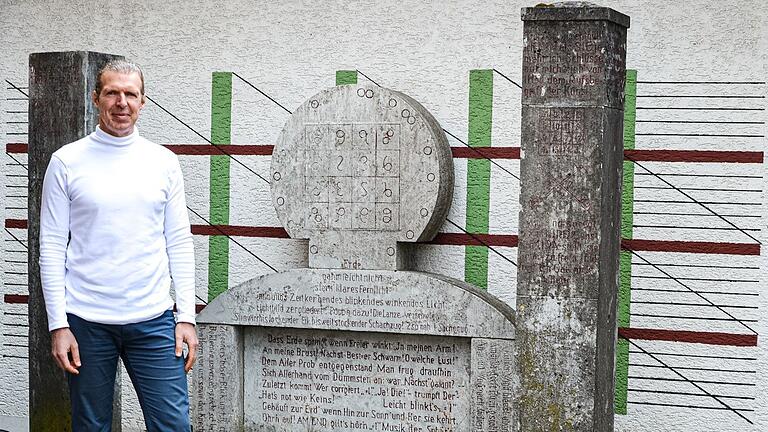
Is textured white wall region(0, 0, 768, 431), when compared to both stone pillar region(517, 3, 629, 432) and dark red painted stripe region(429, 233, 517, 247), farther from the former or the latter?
stone pillar region(517, 3, 629, 432)

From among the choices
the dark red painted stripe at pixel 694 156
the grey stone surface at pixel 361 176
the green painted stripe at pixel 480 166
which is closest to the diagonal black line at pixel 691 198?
the dark red painted stripe at pixel 694 156

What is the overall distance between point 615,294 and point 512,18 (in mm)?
1587

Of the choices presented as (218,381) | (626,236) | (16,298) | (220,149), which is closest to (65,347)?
(218,381)

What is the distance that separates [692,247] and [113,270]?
113 inches

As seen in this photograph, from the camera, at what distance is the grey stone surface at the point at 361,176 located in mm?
6066

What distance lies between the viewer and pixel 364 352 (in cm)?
625

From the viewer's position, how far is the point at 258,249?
6.71 metres

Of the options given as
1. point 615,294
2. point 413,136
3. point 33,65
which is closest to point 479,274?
point 413,136

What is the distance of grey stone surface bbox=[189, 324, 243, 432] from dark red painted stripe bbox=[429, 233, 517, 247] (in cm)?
104

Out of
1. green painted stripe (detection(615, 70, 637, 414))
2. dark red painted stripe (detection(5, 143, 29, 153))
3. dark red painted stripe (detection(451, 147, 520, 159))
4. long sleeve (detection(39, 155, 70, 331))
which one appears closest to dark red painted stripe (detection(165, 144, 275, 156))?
dark red painted stripe (detection(5, 143, 29, 153))

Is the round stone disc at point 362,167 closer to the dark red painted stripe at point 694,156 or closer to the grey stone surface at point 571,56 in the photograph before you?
the dark red painted stripe at point 694,156

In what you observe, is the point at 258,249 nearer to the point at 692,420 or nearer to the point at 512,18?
the point at 512,18

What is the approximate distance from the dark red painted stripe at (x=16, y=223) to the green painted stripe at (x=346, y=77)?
6.19 ft

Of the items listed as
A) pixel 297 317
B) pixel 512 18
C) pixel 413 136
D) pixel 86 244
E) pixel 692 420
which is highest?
pixel 512 18
